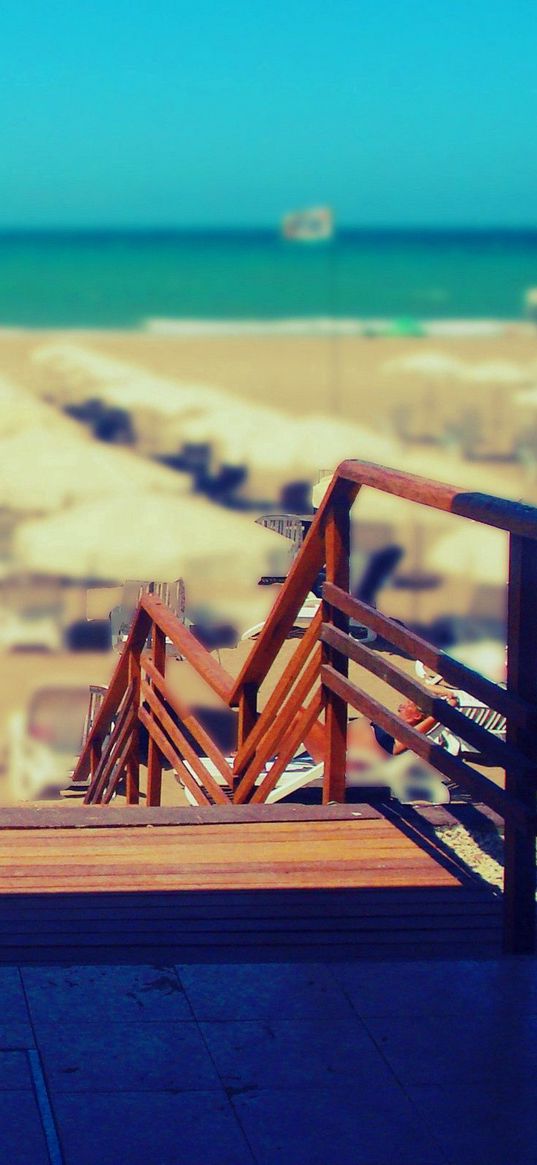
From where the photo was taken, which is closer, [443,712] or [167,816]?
[443,712]

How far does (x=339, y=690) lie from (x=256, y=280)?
43.4 m

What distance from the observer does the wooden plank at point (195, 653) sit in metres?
4.43

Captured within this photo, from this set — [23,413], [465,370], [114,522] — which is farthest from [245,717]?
[465,370]

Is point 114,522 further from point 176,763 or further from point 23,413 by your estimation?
point 176,763

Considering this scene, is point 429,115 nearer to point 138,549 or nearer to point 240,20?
point 240,20

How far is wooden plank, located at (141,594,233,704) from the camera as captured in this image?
443 cm

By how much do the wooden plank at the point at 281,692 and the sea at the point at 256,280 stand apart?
118 feet

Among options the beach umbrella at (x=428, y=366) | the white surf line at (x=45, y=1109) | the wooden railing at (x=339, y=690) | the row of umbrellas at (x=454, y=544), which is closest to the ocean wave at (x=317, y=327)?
the beach umbrella at (x=428, y=366)

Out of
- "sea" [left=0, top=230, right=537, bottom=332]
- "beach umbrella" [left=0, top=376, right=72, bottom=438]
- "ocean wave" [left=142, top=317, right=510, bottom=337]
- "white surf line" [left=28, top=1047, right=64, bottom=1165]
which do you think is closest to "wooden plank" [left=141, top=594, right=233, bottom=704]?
"white surf line" [left=28, top=1047, right=64, bottom=1165]

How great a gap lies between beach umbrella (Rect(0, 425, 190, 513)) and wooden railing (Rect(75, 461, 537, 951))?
16.6 metres

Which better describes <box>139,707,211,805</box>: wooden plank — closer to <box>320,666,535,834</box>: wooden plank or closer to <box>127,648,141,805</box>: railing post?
<box>127,648,141,805</box>: railing post

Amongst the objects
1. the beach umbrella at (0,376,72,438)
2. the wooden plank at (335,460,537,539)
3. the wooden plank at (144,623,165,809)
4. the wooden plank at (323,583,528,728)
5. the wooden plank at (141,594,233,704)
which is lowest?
the wooden plank at (144,623,165,809)

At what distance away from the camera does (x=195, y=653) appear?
15.2ft

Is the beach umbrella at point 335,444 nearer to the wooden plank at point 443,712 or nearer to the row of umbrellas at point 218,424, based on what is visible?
the row of umbrellas at point 218,424
